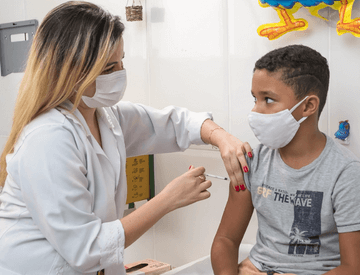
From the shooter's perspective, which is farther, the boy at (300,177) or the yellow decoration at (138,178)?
the yellow decoration at (138,178)

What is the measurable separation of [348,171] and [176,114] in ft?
2.78

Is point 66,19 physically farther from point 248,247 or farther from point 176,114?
point 248,247

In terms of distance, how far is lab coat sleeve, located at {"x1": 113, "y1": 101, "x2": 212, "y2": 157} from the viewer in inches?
74.2

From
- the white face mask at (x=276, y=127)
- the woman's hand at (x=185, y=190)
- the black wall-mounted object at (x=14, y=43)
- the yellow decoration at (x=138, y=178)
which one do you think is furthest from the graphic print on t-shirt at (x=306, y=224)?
the black wall-mounted object at (x=14, y=43)

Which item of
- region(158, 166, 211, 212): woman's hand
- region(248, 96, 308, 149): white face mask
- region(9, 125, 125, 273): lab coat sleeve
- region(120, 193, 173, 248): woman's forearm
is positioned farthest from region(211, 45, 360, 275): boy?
region(9, 125, 125, 273): lab coat sleeve

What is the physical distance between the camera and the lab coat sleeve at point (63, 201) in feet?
4.21

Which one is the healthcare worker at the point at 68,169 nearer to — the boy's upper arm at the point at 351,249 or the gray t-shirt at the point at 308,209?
the gray t-shirt at the point at 308,209

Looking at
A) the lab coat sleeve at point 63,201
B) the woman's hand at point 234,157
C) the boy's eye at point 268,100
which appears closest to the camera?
the lab coat sleeve at point 63,201

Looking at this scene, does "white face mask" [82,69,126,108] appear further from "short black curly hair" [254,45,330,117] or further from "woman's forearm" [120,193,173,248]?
"short black curly hair" [254,45,330,117]

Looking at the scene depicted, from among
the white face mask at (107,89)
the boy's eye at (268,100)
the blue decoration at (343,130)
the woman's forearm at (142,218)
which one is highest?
the white face mask at (107,89)

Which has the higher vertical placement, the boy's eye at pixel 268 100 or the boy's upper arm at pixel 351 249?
the boy's eye at pixel 268 100

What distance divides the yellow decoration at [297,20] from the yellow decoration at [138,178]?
1.18 m

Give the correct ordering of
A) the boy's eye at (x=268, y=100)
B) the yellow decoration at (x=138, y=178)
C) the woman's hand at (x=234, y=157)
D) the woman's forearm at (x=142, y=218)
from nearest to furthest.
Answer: the woman's forearm at (x=142, y=218) → the boy's eye at (x=268, y=100) → the woman's hand at (x=234, y=157) → the yellow decoration at (x=138, y=178)

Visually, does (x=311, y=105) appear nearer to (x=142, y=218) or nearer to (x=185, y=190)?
(x=185, y=190)
